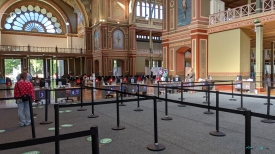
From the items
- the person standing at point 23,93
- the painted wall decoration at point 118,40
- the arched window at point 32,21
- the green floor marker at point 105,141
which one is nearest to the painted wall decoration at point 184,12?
the painted wall decoration at point 118,40

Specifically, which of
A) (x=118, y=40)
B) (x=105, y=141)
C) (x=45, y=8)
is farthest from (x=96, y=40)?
(x=105, y=141)

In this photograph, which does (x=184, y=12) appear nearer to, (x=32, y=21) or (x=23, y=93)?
(x=23, y=93)

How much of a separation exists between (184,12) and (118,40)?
46.5 ft

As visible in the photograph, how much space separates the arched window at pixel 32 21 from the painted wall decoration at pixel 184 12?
24114 millimetres

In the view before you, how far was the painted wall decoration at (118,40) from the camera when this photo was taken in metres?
29.4

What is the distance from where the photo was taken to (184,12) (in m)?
17.2

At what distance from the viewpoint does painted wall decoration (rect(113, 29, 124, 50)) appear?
29.4 metres

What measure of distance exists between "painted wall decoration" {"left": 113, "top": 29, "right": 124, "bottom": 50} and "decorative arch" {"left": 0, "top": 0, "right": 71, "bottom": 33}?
10.1 meters

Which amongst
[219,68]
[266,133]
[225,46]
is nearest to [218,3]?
[225,46]

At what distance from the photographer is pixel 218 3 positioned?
1611 centimetres

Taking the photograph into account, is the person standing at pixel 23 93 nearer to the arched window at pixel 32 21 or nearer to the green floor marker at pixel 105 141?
the green floor marker at pixel 105 141

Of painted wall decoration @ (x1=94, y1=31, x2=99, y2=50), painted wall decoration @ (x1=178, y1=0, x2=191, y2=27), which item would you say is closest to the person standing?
painted wall decoration @ (x1=178, y1=0, x2=191, y2=27)

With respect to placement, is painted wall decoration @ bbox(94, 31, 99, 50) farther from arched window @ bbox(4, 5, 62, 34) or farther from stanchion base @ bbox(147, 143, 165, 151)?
stanchion base @ bbox(147, 143, 165, 151)

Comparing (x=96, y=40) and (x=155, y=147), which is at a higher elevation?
(x=96, y=40)
